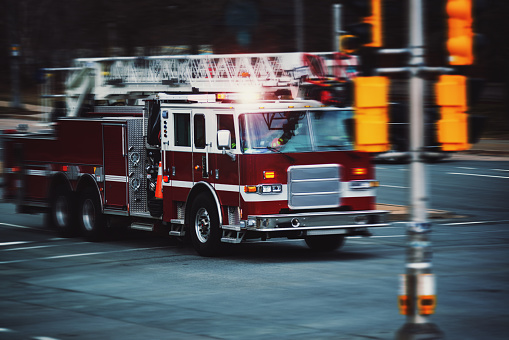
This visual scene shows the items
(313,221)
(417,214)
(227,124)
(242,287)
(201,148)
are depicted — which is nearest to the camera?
(417,214)

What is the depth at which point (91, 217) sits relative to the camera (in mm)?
18469

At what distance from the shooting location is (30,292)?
492 inches

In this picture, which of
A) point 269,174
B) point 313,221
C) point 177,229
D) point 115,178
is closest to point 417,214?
point 313,221

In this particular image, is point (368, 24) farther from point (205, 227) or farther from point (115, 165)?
point (115, 165)

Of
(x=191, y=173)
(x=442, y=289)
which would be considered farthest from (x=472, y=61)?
(x=191, y=173)

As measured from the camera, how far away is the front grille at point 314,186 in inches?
580

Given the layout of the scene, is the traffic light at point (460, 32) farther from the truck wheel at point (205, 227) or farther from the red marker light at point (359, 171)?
the truck wheel at point (205, 227)

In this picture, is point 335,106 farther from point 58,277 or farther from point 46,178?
point 46,178

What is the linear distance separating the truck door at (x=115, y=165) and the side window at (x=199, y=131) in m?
2.15

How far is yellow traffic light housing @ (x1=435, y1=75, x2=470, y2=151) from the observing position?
7707 mm

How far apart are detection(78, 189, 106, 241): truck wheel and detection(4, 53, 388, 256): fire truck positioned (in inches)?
1.0

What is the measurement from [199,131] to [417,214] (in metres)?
8.04

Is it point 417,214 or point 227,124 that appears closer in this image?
point 417,214

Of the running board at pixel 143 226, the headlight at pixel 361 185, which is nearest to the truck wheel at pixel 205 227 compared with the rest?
the running board at pixel 143 226
